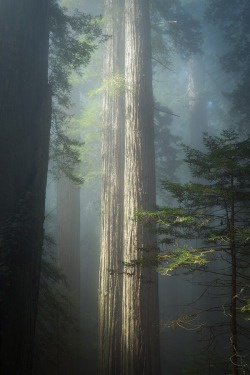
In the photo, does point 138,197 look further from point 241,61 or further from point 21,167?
point 241,61

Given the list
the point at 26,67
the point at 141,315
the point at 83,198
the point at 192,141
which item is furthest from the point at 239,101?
the point at 83,198

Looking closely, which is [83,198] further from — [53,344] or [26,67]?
[26,67]

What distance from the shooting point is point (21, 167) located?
351 centimetres

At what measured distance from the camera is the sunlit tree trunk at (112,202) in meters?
7.04

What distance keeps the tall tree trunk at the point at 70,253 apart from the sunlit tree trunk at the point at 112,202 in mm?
2678

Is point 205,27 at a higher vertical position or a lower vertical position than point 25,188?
higher

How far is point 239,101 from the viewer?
14.9 m

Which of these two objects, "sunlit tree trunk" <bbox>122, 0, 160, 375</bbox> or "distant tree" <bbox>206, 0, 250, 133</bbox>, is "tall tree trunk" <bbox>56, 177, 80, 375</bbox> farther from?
"distant tree" <bbox>206, 0, 250, 133</bbox>

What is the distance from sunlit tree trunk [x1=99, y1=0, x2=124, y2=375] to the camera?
704cm

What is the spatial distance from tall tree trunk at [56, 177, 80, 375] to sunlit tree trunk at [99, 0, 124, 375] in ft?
8.79

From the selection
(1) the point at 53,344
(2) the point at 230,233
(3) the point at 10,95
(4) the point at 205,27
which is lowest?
(1) the point at 53,344

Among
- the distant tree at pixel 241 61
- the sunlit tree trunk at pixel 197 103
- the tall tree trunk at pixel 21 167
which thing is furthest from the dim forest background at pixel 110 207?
the sunlit tree trunk at pixel 197 103

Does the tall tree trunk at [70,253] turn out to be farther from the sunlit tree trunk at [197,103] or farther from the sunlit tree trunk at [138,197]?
the sunlit tree trunk at [197,103]

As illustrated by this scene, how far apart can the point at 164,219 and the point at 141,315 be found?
2.98m
